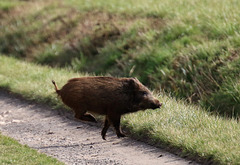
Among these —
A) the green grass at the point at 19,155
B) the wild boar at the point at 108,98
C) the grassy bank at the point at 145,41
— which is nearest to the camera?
the green grass at the point at 19,155

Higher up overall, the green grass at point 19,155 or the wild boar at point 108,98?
the wild boar at point 108,98

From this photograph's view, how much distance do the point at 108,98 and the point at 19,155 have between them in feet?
5.52

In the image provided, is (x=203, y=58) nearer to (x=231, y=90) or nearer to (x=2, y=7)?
(x=231, y=90)

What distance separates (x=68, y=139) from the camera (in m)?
8.05

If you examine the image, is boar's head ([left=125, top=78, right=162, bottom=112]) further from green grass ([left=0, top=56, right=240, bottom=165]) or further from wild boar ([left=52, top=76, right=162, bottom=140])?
green grass ([left=0, top=56, right=240, bottom=165])

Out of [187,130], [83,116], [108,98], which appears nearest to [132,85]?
[108,98]

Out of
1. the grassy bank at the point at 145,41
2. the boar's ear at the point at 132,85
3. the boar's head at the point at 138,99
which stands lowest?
the grassy bank at the point at 145,41

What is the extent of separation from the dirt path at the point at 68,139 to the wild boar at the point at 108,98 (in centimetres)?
37

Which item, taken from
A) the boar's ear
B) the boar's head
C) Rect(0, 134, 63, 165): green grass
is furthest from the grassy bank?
Rect(0, 134, 63, 165): green grass

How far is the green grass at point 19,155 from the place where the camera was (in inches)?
254

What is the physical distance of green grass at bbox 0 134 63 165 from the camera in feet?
21.2

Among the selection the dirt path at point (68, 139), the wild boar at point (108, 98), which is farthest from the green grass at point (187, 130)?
the wild boar at point (108, 98)

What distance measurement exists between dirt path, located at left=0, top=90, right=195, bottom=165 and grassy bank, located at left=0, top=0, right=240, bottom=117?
7.69 feet

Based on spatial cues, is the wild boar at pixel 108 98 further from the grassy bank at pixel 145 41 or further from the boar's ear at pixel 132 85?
the grassy bank at pixel 145 41
